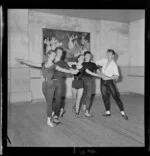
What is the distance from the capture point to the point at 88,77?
6.04 feet

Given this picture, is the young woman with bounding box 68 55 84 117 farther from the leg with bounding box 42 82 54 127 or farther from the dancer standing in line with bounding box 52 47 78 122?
the leg with bounding box 42 82 54 127

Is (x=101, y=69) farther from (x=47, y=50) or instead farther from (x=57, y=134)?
(x=57, y=134)

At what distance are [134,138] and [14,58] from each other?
3.84 ft

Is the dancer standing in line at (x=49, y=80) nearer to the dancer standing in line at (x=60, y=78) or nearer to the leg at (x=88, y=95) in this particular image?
the dancer standing in line at (x=60, y=78)

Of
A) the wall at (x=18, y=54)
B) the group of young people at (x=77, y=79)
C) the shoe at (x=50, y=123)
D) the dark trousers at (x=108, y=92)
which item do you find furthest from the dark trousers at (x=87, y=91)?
the wall at (x=18, y=54)

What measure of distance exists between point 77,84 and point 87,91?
0.36 ft

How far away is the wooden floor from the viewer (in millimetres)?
1727

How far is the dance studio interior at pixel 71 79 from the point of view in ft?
5.68

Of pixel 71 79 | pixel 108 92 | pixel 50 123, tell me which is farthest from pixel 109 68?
pixel 50 123

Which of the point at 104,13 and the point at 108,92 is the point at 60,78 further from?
the point at 104,13

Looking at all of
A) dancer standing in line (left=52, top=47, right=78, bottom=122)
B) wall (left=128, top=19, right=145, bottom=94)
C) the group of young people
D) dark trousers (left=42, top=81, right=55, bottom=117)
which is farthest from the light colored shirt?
dark trousers (left=42, top=81, right=55, bottom=117)

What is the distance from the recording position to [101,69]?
1850 millimetres
